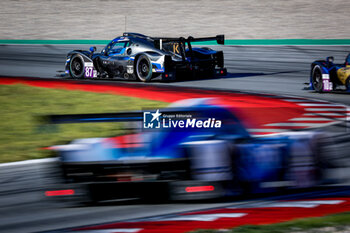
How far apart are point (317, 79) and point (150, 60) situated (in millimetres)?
4303

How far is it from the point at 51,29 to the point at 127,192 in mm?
26339

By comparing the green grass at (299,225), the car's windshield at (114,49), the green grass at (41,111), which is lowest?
the green grass at (299,225)

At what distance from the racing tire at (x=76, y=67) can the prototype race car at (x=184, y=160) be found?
36.0 feet

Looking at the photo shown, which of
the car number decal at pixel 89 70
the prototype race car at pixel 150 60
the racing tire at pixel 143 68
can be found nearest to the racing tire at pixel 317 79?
the prototype race car at pixel 150 60

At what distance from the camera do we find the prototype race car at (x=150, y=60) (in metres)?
14.5

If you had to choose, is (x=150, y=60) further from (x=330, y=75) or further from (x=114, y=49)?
(x=330, y=75)

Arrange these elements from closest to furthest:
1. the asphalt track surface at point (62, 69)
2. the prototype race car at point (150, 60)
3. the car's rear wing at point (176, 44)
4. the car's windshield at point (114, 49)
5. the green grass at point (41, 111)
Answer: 1. the asphalt track surface at point (62, 69)
2. the green grass at point (41, 111)
3. the car's rear wing at point (176, 44)
4. the prototype race car at point (150, 60)
5. the car's windshield at point (114, 49)

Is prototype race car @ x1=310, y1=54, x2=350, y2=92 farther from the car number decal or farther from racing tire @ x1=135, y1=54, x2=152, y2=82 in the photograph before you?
the car number decal

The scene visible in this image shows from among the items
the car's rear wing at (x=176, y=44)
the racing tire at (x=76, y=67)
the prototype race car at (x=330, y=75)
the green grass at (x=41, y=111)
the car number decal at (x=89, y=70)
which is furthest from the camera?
the racing tire at (x=76, y=67)

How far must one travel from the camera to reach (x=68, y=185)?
4926mm

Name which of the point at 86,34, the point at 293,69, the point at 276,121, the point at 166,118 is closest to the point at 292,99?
the point at 276,121

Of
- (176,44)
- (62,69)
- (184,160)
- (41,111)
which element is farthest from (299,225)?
(62,69)

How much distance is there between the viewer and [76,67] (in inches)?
635

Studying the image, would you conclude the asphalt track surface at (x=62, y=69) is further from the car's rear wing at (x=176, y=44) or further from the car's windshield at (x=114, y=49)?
the car's windshield at (x=114, y=49)
